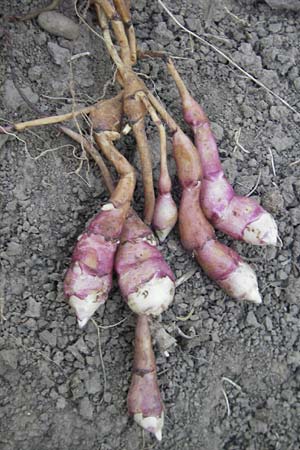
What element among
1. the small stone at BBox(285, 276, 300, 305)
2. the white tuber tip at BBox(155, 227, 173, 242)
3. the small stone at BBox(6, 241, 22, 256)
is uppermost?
the white tuber tip at BBox(155, 227, 173, 242)

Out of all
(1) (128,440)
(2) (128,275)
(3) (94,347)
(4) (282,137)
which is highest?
(4) (282,137)

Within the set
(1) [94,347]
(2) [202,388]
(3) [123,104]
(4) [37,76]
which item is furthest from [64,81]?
(2) [202,388]

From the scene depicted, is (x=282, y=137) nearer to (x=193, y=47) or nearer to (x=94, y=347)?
(x=193, y=47)

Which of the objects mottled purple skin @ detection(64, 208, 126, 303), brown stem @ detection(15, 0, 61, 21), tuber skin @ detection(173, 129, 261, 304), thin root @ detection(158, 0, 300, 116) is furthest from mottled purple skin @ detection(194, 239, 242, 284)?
brown stem @ detection(15, 0, 61, 21)

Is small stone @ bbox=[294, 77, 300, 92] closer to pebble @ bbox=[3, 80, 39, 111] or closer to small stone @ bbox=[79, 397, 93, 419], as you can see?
pebble @ bbox=[3, 80, 39, 111]

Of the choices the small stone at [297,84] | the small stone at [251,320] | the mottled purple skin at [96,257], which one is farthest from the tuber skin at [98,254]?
the small stone at [297,84]

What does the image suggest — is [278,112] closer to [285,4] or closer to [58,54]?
[285,4]
